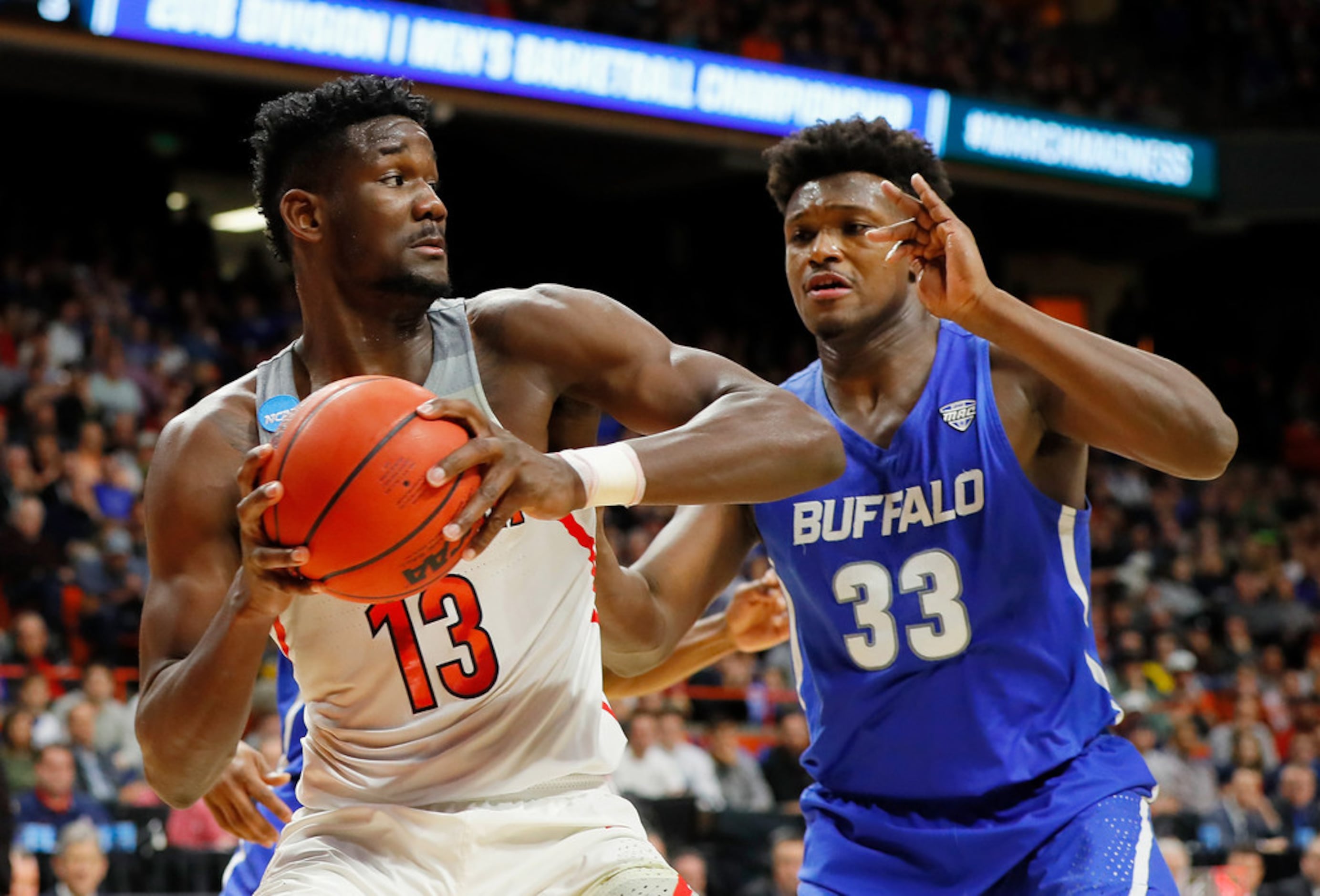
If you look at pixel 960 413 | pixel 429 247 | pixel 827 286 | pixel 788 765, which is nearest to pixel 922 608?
pixel 960 413

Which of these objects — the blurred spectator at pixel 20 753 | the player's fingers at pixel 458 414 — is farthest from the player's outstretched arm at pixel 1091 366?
the blurred spectator at pixel 20 753

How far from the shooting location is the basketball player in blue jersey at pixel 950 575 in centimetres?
351

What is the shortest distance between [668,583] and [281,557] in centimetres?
157

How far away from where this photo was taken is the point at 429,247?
324 cm

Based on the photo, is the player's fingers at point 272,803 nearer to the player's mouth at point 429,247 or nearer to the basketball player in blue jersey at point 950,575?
the basketball player in blue jersey at point 950,575

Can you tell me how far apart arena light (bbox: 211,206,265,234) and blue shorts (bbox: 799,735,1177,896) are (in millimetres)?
16794

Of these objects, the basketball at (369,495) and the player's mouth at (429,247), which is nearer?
the basketball at (369,495)

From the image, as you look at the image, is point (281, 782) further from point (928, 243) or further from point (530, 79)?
point (530, 79)

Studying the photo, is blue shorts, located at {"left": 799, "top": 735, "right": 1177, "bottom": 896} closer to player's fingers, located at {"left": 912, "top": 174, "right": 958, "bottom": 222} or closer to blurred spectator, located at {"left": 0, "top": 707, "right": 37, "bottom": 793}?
player's fingers, located at {"left": 912, "top": 174, "right": 958, "bottom": 222}

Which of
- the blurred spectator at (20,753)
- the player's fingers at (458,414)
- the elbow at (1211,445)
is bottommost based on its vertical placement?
the blurred spectator at (20,753)

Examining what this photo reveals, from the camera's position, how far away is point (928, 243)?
3604mm

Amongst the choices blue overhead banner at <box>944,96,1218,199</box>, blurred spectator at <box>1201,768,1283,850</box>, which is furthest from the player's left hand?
blue overhead banner at <box>944,96,1218,199</box>

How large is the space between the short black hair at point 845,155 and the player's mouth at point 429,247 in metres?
1.35

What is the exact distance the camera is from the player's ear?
11.0 ft
